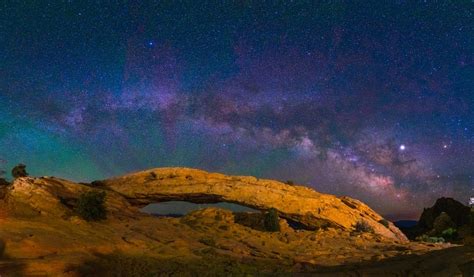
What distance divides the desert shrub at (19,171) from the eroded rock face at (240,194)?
6.24 metres

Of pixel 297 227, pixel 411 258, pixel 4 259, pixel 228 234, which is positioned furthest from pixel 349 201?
pixel 4 259

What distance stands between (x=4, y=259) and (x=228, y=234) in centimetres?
1443

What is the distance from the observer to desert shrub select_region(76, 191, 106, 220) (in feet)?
74.4

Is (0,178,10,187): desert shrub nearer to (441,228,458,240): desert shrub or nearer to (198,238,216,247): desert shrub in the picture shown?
(198,238,216,247): desert shrub

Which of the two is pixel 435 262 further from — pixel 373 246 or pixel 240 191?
pixel 240 191

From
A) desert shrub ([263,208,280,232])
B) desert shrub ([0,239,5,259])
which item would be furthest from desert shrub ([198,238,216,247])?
desert shrub ([0,239,5,259])

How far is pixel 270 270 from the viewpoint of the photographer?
57.2ft

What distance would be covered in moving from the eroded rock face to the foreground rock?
81.7 inches

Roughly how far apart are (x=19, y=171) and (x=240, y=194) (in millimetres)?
18981

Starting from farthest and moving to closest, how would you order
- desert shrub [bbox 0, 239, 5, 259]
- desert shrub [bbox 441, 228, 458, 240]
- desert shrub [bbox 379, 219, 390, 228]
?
desert shrub [bbox 441, 228, 458, 240]
desert shrub [bbox 379, 219, 390, 228]
desert shrub [bbox 0, 239, 5, 259]

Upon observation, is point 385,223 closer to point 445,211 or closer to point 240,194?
point 240,194

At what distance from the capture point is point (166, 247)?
19906 millimetres

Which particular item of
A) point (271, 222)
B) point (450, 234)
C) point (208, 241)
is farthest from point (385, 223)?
point (208, 241)

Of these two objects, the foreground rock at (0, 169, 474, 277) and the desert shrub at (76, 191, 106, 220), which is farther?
the desert shrub at (76, 191, 106, 220)
